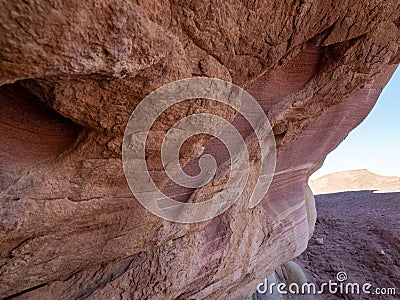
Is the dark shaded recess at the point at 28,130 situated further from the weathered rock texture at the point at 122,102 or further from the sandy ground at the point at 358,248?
the sandy ground at the point at 358,248

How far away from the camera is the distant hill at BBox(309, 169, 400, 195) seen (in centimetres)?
1852

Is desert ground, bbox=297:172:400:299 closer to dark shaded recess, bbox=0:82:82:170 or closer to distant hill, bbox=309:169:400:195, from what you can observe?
dark shaded recess, bbox=0:82:82:170

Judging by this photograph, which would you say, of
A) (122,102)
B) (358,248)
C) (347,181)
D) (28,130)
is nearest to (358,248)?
(358,248)

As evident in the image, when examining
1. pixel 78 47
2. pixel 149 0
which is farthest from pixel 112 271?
pixel 149 0

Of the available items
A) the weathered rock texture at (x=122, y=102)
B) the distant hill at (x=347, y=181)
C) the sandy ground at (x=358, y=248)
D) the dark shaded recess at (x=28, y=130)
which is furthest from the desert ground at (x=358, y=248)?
the distant hill at (x=347, y=181)

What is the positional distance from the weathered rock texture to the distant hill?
17.3 m

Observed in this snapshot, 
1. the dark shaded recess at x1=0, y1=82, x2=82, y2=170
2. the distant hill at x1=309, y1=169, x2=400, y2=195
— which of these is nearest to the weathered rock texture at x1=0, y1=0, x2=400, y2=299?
the dark shaded recess at x1=0, y1=82, x2=82, y2=170

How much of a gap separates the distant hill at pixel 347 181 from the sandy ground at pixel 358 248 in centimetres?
916

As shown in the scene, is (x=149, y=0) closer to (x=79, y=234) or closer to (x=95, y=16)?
(x=95, y=16)

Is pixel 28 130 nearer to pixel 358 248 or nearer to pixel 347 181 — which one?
pixel 358 248

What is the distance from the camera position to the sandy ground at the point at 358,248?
611cm

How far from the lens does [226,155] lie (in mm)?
2734

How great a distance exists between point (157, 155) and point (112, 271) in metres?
1.07

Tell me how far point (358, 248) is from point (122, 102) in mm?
7694
